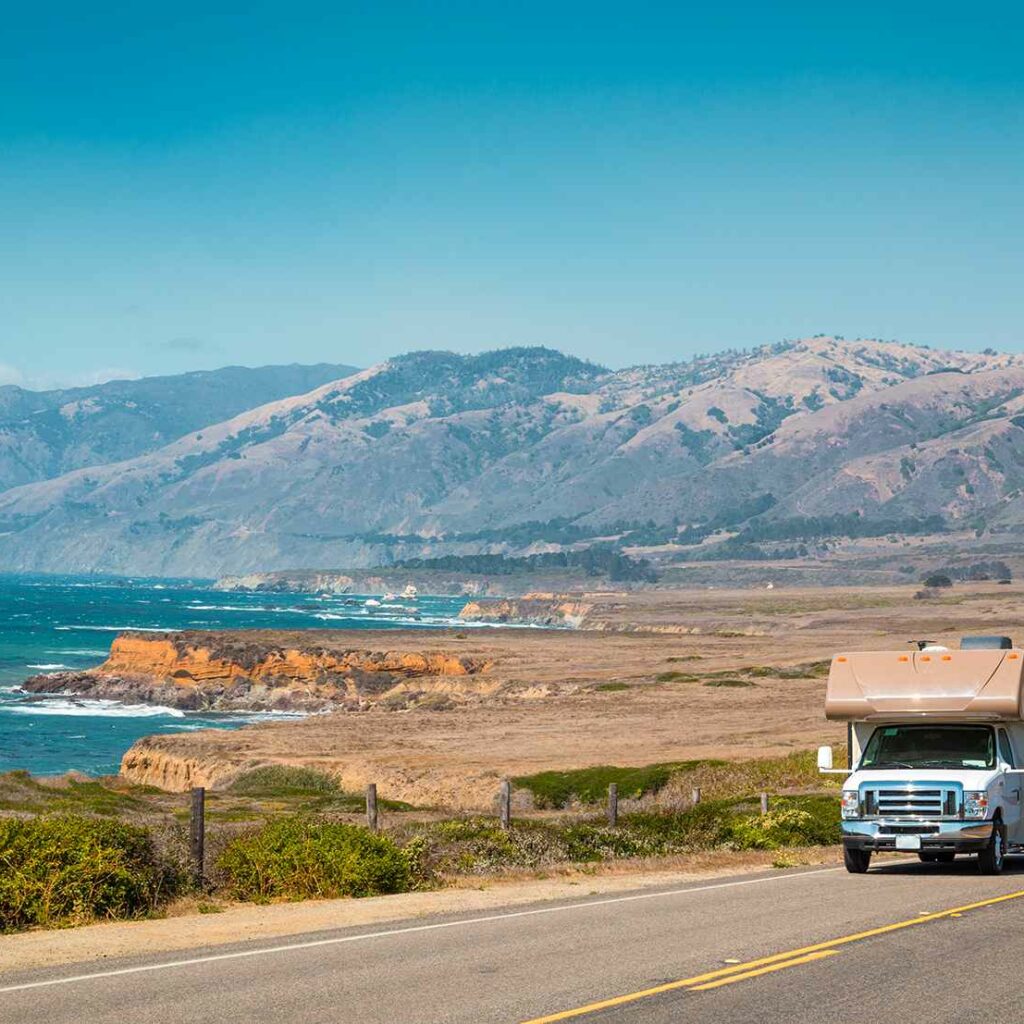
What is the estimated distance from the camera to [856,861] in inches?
898

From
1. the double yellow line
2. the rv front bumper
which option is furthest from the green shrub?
the double yellow line

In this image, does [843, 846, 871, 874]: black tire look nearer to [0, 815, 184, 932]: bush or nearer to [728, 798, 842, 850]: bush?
[728, 798, 842, 850]: bush

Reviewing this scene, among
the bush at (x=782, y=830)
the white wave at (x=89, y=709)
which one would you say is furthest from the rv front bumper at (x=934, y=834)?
the white wave at (x=89, y=709)

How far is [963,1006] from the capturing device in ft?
41.4

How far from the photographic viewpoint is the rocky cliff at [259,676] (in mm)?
107000

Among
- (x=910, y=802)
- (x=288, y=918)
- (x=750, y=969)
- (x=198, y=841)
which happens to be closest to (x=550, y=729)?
(x=910, y=802)

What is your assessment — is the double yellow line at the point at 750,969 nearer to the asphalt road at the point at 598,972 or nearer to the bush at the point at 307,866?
the asphalt road at the point at 598,972

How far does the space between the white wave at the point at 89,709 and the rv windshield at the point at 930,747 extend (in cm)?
7785

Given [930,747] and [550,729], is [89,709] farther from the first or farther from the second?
[930,747]

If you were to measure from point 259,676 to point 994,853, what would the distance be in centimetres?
9766

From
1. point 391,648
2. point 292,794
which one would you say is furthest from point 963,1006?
point 391,648

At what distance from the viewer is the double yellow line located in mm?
12516

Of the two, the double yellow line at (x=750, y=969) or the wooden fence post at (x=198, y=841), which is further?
the wooden fence post at (x=198, y=841)

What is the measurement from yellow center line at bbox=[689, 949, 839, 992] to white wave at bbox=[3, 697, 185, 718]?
8397cm
